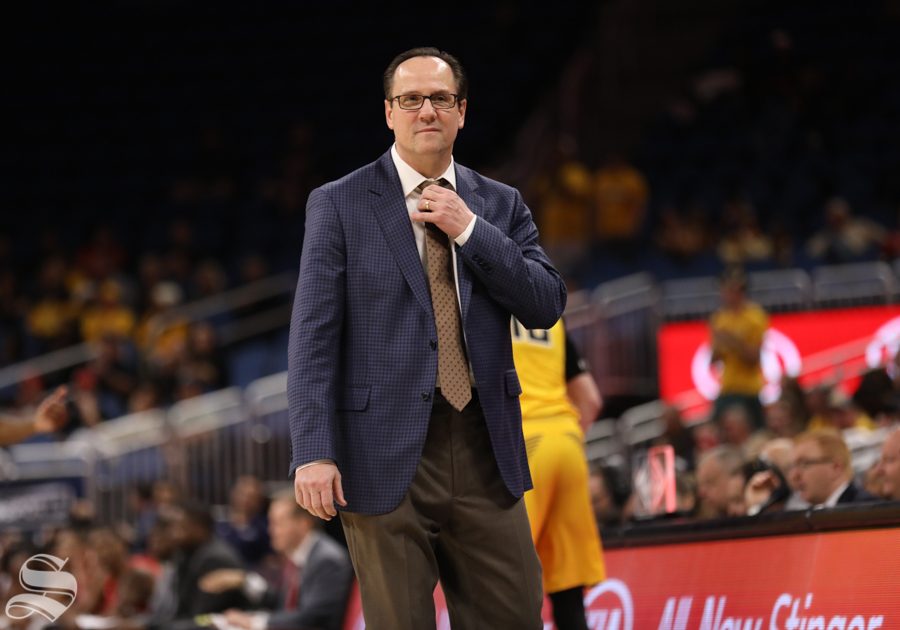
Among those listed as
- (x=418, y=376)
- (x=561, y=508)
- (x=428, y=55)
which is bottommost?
(x=561, y=508)

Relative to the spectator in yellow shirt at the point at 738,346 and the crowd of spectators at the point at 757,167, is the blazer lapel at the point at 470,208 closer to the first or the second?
the spectator in yellow shirt at the point at 738,346

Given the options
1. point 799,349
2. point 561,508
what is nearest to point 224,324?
point 799,349

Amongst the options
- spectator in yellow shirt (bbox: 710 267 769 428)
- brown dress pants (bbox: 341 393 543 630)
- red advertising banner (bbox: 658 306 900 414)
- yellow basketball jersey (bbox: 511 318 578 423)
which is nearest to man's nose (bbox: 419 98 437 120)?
brown dress pants (bbox: 341 393 543 630)

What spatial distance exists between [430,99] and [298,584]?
5538 mm

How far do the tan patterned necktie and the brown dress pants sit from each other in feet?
0.15

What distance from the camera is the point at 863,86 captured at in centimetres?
1576

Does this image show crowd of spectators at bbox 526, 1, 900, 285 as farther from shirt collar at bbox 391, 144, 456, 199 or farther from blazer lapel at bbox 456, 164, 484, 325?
shirt collar at bbox 391, 144, 456, 199

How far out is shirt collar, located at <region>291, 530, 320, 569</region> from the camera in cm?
898

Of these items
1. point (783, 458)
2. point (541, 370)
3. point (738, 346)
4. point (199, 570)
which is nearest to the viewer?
point (541, 370)

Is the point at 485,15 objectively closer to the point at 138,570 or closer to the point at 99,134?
the point at 99,134

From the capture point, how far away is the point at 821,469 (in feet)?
20.8

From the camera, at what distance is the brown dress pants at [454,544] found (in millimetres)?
3861

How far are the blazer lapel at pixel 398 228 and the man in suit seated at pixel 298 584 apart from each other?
4.68 meters

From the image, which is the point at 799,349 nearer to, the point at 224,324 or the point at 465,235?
the point at 224,324
